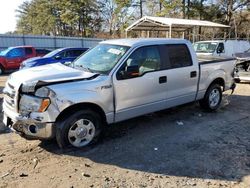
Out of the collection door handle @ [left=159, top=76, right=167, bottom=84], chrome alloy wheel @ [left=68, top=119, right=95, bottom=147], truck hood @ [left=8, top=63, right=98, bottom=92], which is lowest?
chrome alloy wheel @ [left=68, top=119, right=95, bottom=147]

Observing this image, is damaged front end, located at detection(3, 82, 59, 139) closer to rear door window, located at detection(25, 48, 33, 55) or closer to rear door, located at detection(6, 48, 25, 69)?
rear door, located at detection(6, 48, 25, 69)

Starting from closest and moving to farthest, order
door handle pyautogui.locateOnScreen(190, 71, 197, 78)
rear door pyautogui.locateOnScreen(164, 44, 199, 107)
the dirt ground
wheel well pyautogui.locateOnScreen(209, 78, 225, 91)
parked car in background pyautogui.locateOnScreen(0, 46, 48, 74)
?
1. the dirt ground
2. rear door pyautogui.locateOnScreen(164, 44, 199, 107)
3. door handle pyautogui.locateOnScreen(190, 71, 197, 78)
4. wheel well pyautogui.locateOnScreen(209, 78, 225, 91)
5. parked car in background pyautogui.locateOnScreen(0, 46, 48, 74)

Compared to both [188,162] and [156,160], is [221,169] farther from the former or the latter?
[156,160]

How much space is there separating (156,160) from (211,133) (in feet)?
5.84

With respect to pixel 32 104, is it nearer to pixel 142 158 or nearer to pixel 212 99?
pixel 142 158

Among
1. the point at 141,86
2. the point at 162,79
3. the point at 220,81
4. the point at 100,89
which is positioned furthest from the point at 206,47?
the point at 100,89

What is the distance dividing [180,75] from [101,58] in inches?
69.3

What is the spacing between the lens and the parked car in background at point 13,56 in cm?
1647

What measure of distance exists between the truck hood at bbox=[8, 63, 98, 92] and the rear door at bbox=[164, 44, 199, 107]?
178 centimetres

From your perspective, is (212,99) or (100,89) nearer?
(100,89)

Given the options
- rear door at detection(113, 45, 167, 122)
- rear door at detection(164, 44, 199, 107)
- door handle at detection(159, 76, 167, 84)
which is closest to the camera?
rear door at detection(113, 45, 167, 122)

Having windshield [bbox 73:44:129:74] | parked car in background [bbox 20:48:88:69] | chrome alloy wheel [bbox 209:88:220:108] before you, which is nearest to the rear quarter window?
windshield [bbox 73:44:129:74]

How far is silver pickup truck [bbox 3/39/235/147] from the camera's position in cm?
443

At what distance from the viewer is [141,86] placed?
536 cm
